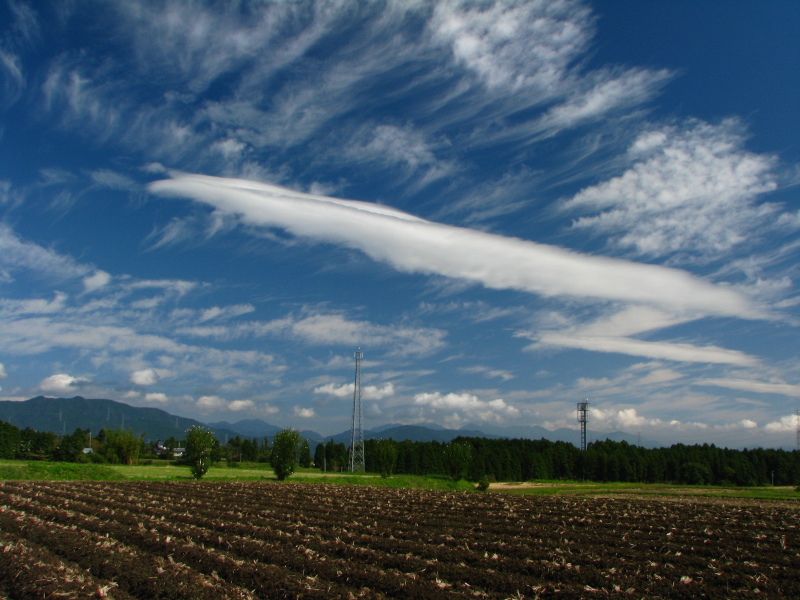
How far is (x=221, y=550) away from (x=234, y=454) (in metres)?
176

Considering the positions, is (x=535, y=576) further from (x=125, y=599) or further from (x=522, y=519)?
(x=522, y=519)

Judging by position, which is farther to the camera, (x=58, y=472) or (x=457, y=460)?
(x=457, y=460)

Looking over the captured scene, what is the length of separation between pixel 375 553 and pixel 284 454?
5262 centimetres

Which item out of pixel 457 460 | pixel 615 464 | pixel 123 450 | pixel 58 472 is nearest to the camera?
pixel 58 472

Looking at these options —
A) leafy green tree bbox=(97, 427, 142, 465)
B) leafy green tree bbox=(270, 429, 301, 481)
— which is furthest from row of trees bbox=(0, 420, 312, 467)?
leafy green tree bbox=(270, 429, 301, 481)

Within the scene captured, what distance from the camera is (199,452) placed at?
6059 cm

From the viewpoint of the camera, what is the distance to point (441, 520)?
2556 centimetres

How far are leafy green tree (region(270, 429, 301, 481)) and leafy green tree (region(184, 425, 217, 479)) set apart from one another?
7.90 metres

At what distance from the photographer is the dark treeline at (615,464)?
12100 centimetres

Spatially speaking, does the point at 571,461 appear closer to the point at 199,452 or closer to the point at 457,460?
the point at 457,460

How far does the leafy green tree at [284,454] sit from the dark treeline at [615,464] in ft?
175

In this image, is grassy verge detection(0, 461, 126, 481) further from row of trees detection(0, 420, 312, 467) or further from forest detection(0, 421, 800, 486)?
forest detection(0, 421, 800, 486)

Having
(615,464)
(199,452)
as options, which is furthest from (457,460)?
(615,464)

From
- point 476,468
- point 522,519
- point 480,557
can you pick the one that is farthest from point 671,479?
point 480,557
